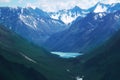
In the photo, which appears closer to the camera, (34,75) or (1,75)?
(1,75)

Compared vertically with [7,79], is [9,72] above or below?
above

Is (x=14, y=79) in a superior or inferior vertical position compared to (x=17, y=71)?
inferior

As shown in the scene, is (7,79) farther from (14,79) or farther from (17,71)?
(17,71)

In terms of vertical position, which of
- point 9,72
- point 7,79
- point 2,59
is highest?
point 2,59

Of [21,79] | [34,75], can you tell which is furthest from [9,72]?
[34,75]

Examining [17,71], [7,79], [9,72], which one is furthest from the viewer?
[17,71]

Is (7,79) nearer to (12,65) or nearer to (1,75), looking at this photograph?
(1,75)

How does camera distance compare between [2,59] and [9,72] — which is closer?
[9,72]

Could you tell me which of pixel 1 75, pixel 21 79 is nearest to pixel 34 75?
pixel 21 79

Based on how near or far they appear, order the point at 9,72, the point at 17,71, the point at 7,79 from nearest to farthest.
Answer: the point at 7,79 < the point at 9,72 < the point at 17,71
